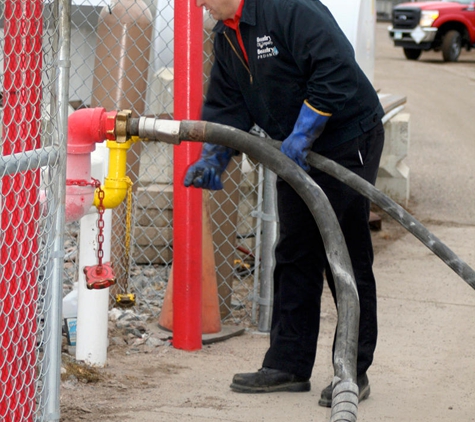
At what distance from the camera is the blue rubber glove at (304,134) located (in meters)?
3.40

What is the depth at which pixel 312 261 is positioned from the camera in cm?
391

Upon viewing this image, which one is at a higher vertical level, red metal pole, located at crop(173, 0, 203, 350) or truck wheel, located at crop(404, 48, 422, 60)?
truck wheel, located at crop(404, 48, 422, 60)

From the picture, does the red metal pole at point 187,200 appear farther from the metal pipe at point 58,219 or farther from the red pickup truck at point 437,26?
the red pickup truck at point 437,26

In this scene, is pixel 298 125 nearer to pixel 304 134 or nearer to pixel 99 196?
pixel 304 134

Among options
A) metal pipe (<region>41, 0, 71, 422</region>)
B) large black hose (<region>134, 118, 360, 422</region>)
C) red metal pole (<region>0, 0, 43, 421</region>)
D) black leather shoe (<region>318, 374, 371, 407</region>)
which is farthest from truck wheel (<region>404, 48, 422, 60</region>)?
red metal pole (<region>0, 0, 43, 421</region>)

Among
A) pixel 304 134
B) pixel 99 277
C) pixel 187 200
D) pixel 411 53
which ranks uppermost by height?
A: pixel 411 53

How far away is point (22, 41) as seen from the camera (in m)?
2.87

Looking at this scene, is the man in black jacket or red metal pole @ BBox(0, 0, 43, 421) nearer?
red metal pole @ BBox(0, 0, 43, 421)

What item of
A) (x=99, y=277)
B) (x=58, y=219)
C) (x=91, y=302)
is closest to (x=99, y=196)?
(x=99, y=277)

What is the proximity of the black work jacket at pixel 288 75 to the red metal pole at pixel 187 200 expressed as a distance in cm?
69

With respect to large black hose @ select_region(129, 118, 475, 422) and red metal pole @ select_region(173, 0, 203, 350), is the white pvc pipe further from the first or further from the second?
large black hose @ select_region(129, 118, 475, 422)

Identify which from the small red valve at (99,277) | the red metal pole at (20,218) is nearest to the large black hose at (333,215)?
the red metal pole at (20,218)

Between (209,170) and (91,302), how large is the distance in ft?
3.19

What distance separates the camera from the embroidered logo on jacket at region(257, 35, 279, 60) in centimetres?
352
